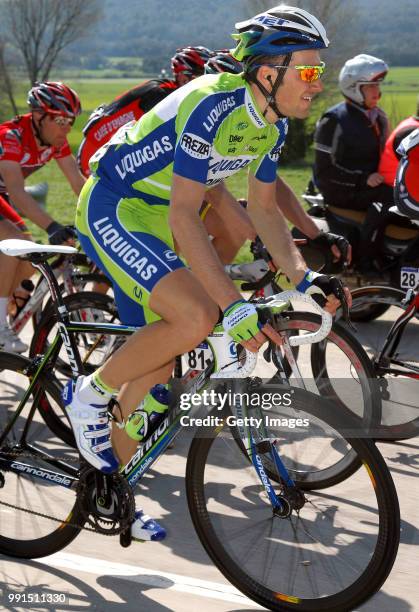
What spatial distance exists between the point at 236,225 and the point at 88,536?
1.88m

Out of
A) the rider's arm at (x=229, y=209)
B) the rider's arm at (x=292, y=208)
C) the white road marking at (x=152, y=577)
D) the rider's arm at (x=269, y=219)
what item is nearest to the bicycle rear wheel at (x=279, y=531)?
the white road marking at (x=152, y=577)

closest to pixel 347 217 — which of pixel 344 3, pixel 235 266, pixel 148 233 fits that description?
pixel 235 266

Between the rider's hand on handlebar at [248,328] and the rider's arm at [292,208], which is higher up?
the rider's arm at [292,208]

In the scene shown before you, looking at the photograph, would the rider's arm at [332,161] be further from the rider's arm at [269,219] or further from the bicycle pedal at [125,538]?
the bicycle pedal at [125,538]

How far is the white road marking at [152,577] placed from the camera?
373 cm

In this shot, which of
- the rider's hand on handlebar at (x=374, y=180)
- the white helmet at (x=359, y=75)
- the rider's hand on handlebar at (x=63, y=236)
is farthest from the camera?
the white helmet at (x=359, y=75)

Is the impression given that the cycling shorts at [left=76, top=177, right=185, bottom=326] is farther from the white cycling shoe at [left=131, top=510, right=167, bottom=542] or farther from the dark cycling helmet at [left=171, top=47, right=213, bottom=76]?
the dark cycling helmet at [left=171, top=47, right=213, bottom=76]

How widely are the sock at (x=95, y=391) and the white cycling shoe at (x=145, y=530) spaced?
0.46m

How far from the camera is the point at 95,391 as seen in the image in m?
3.70

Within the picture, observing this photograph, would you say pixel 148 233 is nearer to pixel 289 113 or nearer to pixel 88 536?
pixel 289 113

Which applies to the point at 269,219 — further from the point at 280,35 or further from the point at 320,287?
the point at 280,35

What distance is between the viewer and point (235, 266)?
5.36m

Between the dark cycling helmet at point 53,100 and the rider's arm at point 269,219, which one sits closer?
the rider's arm at point 269,219

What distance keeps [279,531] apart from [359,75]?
5.23 meters
